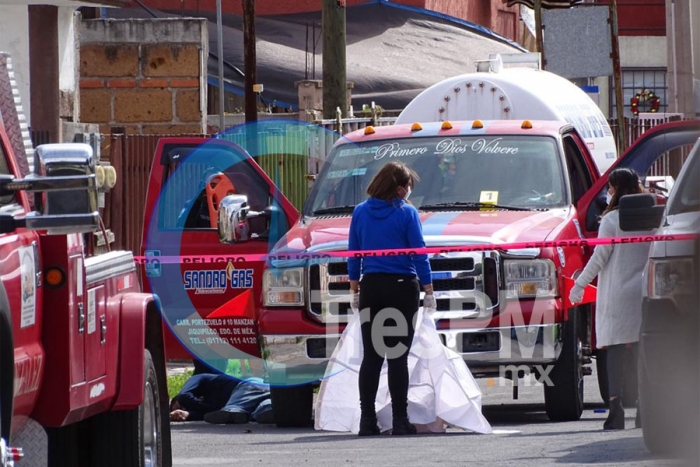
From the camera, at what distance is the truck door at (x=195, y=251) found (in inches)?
489

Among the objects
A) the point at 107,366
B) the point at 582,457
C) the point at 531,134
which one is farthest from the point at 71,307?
the point at 531,134

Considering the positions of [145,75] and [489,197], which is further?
[145,75]

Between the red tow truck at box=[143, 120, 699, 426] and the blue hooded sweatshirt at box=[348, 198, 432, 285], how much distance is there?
44cm

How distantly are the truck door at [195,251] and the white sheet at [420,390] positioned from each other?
66.0 inches

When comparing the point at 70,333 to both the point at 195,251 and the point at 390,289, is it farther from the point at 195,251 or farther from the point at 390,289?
the point at 195,251

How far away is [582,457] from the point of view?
348 inches

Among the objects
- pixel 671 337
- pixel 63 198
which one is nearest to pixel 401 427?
pixel 671 337

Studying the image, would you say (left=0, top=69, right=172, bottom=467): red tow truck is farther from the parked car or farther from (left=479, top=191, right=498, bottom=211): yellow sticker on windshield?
(left=479, top=191, right=498, bottom=211): yellow sticker on windshield

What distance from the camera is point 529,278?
10953 mm

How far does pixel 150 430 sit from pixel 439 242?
150 inches

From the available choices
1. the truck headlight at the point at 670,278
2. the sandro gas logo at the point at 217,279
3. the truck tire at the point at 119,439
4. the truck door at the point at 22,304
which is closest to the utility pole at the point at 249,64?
the sandro gas logo at the point at 217,279

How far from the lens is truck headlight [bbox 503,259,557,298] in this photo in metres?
10.9

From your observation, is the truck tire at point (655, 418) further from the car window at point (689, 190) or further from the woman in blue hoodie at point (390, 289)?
the woman in blue hoodie at point (390, 289)

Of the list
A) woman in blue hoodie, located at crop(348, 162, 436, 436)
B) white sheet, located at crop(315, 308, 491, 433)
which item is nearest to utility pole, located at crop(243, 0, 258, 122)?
white sheet, located at crop(315, 308, 491, 433)
